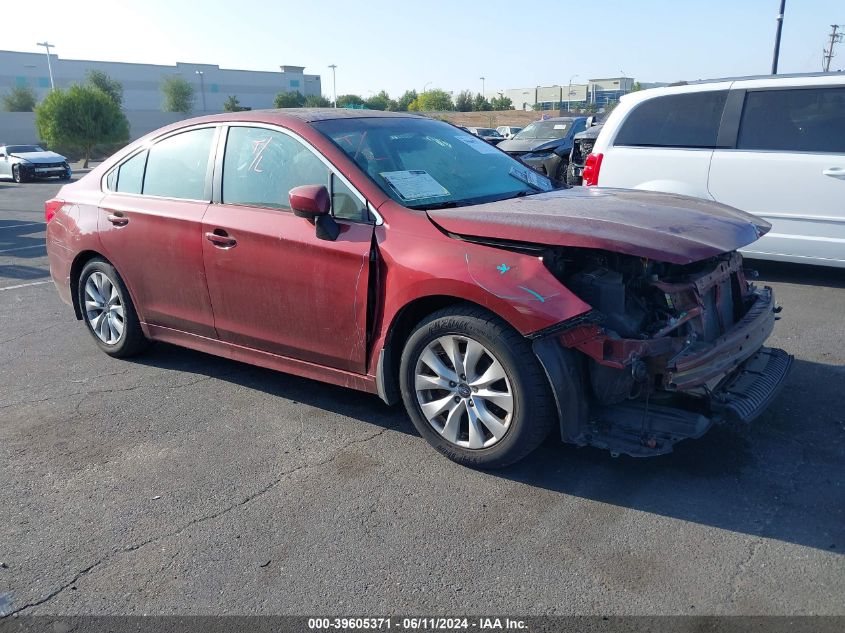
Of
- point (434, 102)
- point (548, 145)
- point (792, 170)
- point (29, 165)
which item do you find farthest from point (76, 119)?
point (434, 102)

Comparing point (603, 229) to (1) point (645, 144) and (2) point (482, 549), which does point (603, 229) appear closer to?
(2) point (482, 549)

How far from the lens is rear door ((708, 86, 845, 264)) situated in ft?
20.6

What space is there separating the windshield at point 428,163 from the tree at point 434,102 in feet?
283

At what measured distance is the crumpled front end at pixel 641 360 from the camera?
3.15 meters

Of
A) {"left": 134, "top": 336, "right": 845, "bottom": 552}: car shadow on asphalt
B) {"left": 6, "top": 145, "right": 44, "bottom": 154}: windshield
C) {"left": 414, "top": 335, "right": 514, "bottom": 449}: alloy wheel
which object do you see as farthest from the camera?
{"left": 6, "top": 145, "right": 44, "bottom": 154}: windshield

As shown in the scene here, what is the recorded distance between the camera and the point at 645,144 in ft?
23.6

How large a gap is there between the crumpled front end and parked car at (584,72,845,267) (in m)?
2.99

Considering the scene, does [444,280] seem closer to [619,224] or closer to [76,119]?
[619,224]

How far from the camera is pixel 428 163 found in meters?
4.23

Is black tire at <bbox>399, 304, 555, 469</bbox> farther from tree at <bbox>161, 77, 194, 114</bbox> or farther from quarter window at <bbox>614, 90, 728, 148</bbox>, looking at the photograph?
tree at <bbox>161, 77, 194, 114</bbox>

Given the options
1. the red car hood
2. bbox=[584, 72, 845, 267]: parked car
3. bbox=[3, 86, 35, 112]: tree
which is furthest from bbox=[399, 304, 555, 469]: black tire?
bbox=[3, 86, 35, 112]: tree

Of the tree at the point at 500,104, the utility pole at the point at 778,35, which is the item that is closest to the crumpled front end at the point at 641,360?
the utility pole at the point at 778,35

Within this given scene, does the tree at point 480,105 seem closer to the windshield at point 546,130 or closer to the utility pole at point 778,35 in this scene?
the utility pole at point 778,35

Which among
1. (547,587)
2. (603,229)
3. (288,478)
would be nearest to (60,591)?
(288,478)
